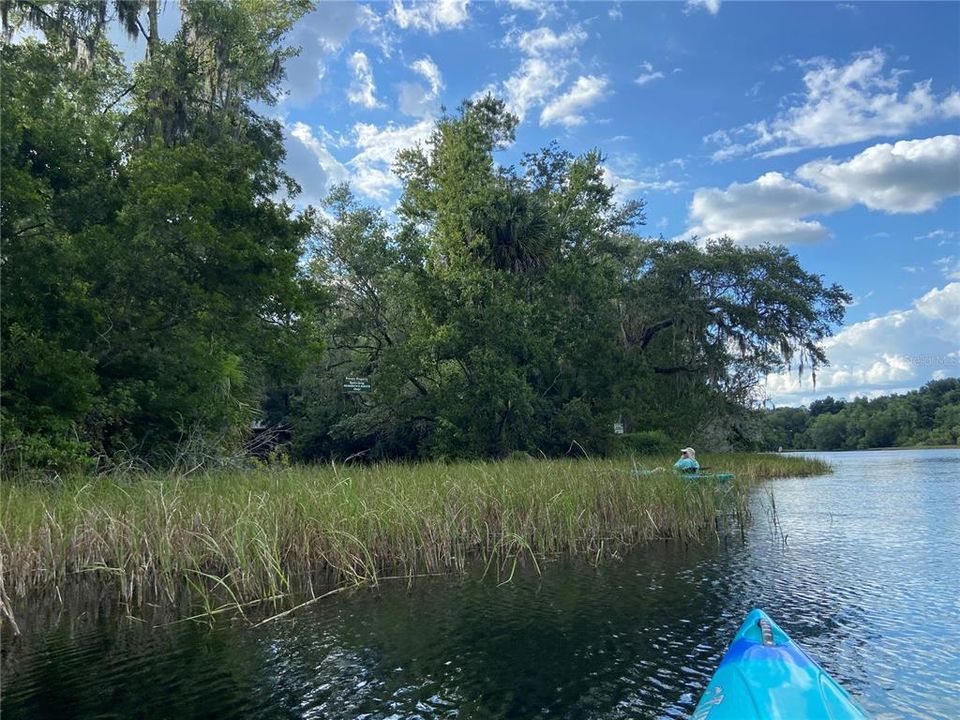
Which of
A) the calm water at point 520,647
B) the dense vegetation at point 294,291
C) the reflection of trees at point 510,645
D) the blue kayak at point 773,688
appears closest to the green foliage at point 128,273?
the dense vegetation at point 294,291

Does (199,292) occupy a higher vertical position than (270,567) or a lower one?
higher

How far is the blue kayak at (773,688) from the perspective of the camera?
297 centimetres

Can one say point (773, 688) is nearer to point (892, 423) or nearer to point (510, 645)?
point (510, 645)

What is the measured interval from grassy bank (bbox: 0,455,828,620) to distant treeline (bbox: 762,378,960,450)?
2845 inches

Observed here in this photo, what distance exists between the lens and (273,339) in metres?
16.1

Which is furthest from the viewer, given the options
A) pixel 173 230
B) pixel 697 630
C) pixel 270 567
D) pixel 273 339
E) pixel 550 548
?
pixel 273 339

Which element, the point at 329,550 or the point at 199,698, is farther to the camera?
the point at 329,550

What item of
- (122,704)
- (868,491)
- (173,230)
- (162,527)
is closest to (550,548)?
(162,527)

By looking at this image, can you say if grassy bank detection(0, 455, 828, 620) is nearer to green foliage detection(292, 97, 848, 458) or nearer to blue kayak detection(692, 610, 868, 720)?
blue kayak detection(692, 610, 868, 720)

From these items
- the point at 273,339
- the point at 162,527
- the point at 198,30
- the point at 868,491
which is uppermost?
the point at 198,30

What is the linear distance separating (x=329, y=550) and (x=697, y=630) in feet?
14.6

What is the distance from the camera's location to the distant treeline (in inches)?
3145

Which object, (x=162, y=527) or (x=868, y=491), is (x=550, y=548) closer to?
(x=162, y=527)

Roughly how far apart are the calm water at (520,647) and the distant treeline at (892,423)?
245ft
